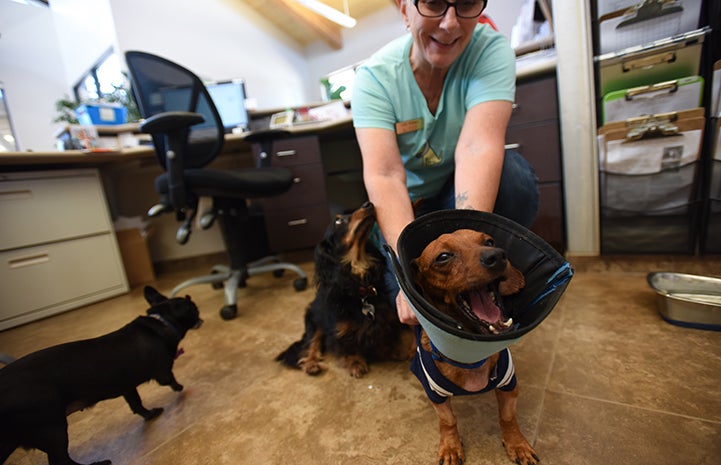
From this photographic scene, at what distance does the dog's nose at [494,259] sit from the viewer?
1.87 feet

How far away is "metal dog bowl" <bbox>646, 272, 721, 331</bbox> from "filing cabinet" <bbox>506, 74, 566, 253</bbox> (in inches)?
20.8

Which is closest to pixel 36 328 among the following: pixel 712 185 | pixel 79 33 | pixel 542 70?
pixel 79 33

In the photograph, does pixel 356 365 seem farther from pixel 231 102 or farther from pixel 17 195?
pixel 231 102

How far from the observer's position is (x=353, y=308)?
120cm

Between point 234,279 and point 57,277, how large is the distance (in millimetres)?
1356

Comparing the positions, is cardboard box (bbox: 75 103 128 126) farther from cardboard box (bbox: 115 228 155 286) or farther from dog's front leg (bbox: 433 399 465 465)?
dog's front leg (bbox: 433 399 465 465)

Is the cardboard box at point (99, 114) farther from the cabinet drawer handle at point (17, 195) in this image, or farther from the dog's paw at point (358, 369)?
the dog's paw at point (358, 369)

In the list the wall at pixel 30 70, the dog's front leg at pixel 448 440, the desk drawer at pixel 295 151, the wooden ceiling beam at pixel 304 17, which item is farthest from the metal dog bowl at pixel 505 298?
the wooden ceiling beam at pixel 304 17

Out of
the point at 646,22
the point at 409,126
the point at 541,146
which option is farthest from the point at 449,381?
the point at 646,22

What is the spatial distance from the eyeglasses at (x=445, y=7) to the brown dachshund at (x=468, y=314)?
645 millimetres

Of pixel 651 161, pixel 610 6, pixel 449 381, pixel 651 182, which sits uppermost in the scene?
pixel 610 6

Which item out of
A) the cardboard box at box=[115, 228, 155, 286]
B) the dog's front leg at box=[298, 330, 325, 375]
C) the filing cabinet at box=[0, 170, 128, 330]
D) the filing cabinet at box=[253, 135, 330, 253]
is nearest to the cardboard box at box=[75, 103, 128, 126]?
the filing cabinet at box=[0, 170, 128, 330]

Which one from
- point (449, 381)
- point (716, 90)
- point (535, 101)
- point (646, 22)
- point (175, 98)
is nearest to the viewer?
point (449, 381)

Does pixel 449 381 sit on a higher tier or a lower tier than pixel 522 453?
higher
